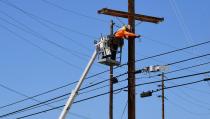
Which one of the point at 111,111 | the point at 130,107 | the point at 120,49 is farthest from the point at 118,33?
the point at 111,111

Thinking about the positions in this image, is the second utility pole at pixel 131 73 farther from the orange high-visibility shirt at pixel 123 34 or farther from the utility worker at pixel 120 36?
the orange high-visibility shirt at pixel 123 34

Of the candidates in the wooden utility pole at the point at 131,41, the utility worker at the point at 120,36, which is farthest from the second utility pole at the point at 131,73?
the utility worker at the point at 120,36

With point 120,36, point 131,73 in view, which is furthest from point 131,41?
point 131,73

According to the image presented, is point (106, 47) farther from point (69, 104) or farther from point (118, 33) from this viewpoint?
point (69, 104)

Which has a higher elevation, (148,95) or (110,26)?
(110,26)

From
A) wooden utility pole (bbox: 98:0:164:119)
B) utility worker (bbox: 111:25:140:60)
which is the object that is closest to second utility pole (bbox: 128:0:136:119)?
wooden utility pole (bbox: 98:0:164:119)

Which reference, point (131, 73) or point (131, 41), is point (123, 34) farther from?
point (131, 73)

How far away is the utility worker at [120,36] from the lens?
26470 millimetres

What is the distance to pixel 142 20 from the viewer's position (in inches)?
1099

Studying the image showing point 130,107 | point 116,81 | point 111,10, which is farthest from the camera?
point 116,81

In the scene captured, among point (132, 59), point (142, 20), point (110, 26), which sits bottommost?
point (132, 59)

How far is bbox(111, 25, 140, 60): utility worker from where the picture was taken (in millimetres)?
26470

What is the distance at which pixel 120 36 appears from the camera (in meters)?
26.6

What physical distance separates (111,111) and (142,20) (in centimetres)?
918
